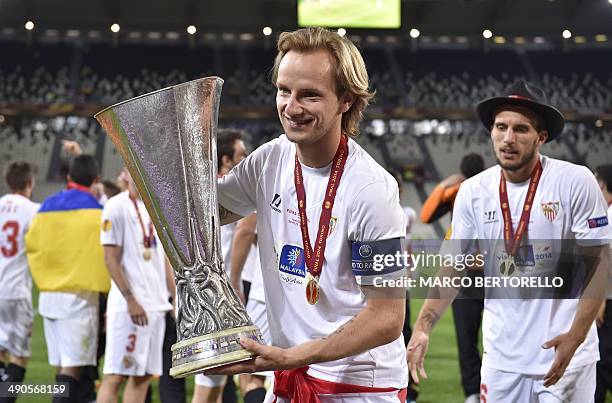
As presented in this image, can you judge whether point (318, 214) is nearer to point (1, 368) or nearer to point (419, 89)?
point (1, 368)

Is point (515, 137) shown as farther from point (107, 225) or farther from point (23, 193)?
point (23, 193)

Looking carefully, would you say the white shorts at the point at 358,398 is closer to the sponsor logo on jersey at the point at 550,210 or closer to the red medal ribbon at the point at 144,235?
the sponsor logo on jersey at the point at 550,210

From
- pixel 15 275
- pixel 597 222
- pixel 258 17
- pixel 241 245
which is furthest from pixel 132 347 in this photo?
pixel 258 17

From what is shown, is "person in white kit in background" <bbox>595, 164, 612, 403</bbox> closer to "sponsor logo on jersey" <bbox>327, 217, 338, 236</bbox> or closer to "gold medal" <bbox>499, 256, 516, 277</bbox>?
"gold medal" <bbox>499, 256, 516, 277</bbox>

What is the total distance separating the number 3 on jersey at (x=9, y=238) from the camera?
6656 millimetres

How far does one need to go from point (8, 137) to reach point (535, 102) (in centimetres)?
2724

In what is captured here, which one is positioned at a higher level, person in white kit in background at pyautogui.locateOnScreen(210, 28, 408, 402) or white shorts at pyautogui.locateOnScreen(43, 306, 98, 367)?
person in white kit in background at pyautogui.locateOnScreen(210, 28, 408, 402)

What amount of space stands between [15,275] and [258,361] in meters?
5.25

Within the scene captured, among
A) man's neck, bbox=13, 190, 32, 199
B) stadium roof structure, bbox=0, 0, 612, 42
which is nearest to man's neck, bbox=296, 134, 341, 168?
man's neck, bbox=13, 190, 32, 199

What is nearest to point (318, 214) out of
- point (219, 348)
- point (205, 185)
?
point (205, 185)

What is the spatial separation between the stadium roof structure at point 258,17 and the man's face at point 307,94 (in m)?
26.6

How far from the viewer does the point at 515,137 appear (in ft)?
12.5

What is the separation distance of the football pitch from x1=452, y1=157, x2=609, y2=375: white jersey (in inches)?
155

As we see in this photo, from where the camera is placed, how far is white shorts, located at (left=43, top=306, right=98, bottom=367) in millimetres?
6031
